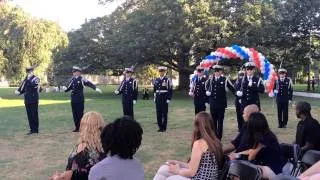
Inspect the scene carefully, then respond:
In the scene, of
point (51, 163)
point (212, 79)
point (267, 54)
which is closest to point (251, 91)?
point (212, 79)

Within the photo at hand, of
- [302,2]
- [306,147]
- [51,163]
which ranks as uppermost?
[302,2]

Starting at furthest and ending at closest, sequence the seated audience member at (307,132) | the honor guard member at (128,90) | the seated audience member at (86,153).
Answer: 1. the honor guard member at (128,90)
2. the seated audience member at (307,132)
3. the seated audience member at (86,153)

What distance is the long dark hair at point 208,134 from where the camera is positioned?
4.59 meters

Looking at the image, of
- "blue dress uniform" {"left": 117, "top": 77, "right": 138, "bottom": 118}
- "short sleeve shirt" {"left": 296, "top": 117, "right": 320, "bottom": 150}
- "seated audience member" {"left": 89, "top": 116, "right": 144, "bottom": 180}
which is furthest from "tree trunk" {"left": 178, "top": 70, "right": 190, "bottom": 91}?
"seated audience member" {"left": 89, "top": 116, "right": 144, "bottom": 180}

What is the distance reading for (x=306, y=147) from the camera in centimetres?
568

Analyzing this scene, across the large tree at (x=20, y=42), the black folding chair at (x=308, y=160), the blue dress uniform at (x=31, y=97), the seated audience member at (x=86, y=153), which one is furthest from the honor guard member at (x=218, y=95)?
the large tree at (x=20, y=42)

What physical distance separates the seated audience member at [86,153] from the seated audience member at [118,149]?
0.64 meters

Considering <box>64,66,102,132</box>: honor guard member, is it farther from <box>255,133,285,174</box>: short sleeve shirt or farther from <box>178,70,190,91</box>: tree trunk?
<box>178,70,190,91</box>: tree trunk

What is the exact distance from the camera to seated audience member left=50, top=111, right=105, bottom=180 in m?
4.07

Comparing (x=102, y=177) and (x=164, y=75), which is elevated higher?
(x=164, y=75)

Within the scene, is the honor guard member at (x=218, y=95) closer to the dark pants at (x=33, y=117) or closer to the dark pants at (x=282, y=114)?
the dark pants at (x=282, y=114)

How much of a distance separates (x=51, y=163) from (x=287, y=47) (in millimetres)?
26093

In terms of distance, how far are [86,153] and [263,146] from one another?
188 cm

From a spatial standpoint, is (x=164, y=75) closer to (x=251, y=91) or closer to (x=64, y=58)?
(x=251, y=91)
